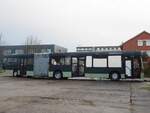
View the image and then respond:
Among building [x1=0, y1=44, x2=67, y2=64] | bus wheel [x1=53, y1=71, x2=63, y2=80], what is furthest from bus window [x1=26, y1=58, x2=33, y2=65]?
building [x1=0, y1=44, x2=67, y2=64]

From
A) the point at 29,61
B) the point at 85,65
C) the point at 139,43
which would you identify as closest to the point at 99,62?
the point at 85,65

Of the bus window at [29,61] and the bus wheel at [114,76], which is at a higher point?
the bus window at [29,61]

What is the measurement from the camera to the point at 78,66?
30.9m

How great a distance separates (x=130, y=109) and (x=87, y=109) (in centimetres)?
155

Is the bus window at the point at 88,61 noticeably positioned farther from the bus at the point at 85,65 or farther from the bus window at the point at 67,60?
the bus window at the point at 67,60

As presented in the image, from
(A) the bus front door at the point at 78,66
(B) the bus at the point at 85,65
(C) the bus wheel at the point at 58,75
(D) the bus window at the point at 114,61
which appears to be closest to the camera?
(B) the bus at the point at 85,65

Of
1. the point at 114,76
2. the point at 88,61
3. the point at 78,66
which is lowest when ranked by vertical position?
the point at 114,76

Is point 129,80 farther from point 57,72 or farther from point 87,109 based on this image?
point 87,109

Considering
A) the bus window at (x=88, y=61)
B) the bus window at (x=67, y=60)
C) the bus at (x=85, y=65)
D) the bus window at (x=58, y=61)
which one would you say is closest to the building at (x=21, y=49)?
the bus at (x=85, y=65)

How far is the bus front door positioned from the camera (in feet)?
101

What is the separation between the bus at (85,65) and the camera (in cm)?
2892

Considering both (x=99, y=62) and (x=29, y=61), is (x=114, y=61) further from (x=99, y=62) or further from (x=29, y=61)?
(x=29, y=61)

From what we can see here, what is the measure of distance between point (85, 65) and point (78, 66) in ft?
2.69

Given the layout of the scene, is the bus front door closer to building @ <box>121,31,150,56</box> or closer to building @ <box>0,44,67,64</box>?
building @ <box>121,31,150,56</box>
